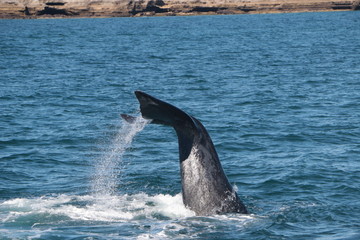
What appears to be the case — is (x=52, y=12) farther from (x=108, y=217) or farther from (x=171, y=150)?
(x=108, y=217)

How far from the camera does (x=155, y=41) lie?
2891 inches

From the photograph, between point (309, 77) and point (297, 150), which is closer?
point (297, 150)

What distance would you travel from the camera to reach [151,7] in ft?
469

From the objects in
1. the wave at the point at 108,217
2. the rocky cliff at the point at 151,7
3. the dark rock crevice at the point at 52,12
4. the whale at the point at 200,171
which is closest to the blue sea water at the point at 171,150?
the wave at the point at 108,217

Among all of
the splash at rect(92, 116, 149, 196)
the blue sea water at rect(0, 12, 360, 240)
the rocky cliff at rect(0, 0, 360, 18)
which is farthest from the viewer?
the rocky cliff at rect(0, 0, 360, 18)

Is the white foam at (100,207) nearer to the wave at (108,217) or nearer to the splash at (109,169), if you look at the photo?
the wave at (108,217)

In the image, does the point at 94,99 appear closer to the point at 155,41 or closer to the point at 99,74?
the point at 99,74

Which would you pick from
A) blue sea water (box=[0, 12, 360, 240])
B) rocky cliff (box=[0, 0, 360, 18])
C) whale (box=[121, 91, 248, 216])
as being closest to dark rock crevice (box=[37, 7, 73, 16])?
rocky cliff (box=[0, 0, 360, 18])

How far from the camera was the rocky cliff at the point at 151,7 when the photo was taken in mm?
136000

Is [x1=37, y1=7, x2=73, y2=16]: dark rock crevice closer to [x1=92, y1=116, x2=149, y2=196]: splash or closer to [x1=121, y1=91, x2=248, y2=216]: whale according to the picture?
[x1=92, y1=116, x2=149, y2=196]: splash

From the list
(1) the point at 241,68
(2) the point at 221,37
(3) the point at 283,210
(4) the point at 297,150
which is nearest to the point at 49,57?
(1) the point at 241,68

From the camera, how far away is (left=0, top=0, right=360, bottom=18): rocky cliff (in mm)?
136000

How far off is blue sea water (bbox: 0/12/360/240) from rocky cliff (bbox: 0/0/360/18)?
315ft

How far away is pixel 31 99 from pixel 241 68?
16388mm
